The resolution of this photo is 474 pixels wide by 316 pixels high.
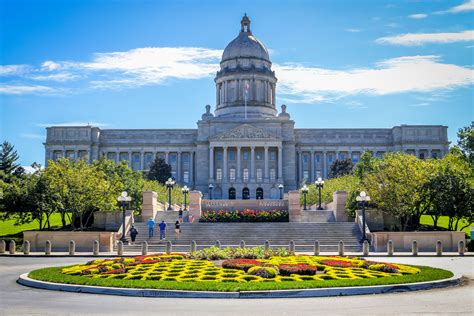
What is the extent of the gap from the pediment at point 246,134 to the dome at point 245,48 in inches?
919

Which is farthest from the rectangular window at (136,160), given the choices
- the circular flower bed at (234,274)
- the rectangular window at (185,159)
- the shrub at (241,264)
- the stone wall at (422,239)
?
the shrub at (241,264)

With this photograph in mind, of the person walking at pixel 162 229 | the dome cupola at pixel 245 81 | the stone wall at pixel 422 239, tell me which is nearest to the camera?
the stone wall at pixel 422 239

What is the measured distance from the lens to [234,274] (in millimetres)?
21172

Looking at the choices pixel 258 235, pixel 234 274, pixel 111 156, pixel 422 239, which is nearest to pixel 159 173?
pixel 111 156

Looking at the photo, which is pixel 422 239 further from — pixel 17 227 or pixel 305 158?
pixel 305 158

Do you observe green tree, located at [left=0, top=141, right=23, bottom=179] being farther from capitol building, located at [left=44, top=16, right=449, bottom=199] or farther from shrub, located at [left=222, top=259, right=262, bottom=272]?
shrub, located at [left=222, top=259, right=262, bottom=272]

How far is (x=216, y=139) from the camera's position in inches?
4589

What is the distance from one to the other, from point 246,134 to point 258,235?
237 feet

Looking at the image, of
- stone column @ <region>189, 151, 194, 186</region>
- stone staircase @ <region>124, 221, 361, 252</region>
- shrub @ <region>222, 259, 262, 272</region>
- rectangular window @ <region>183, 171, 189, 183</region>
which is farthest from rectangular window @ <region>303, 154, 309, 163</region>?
shrub @ <region>222, 259, 262, 272</region>

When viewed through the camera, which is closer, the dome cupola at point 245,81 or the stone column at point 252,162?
the stone column at point 252,162

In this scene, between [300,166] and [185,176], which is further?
[185,176]

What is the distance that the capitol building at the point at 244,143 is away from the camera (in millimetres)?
116625

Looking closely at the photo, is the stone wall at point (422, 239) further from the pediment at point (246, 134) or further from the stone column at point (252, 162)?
the pediment at point (246, 134)

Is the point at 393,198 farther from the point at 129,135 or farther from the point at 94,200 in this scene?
the point at 129,135
